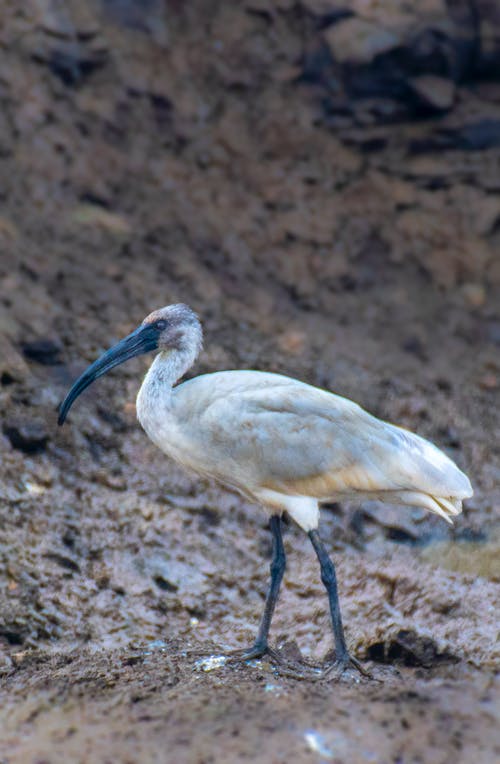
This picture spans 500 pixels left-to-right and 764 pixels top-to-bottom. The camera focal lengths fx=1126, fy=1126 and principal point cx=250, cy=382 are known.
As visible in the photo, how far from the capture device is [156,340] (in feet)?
23.2

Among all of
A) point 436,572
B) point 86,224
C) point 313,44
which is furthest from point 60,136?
point 436,572

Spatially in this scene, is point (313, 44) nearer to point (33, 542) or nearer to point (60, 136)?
point (60, 136)

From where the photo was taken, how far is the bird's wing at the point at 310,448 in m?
6.40

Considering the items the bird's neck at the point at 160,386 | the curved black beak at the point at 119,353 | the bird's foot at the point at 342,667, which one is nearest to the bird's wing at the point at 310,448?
the bird's neck at the point at 160,386

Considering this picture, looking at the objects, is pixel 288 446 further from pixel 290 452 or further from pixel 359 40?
pixel 359 40

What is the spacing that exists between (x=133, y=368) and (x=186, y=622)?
273 centimetres

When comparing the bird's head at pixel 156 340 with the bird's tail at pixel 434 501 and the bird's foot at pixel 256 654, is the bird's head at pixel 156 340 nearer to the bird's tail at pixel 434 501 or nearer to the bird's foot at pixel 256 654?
the bird's tail at pixel 434 501

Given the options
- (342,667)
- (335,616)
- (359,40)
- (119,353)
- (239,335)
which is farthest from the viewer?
(359,40)

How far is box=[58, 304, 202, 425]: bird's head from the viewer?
23.0 feet

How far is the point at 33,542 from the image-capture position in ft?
24.7

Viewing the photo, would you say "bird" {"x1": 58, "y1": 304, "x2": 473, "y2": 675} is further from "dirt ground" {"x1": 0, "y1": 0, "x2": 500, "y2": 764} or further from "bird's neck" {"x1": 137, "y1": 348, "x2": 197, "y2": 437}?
"dirt ground" {"x1": 0, "y1": 0, "x2": 500, "y2": 764}

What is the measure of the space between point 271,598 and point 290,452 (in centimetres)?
91

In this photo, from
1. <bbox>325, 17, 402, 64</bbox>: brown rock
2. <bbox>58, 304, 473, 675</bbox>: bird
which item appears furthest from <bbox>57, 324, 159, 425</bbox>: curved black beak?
<bbox>325, 17, 402, 64</bbox>: brown rock

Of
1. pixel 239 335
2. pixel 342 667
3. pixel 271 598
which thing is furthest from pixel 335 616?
pixel 239 335
